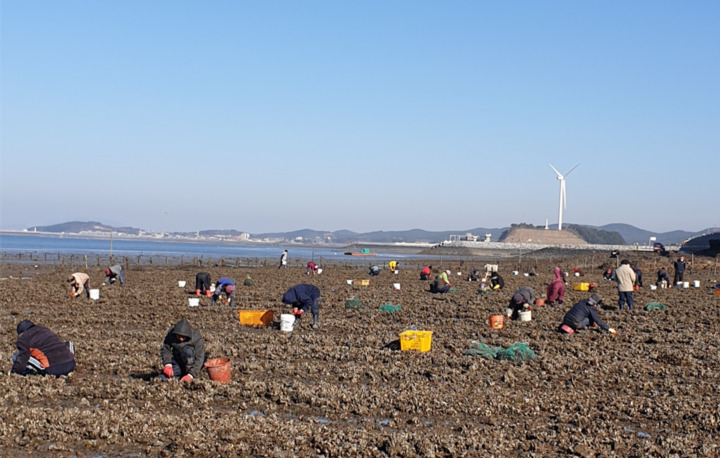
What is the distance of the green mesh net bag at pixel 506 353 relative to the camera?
41.1ft

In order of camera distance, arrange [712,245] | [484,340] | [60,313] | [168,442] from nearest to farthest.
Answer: [168,442], [484,340], [60,313], [712,245]

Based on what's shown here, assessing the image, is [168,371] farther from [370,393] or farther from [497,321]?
[497,321]

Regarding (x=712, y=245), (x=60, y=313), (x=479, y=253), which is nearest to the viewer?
(x=60, y=313)

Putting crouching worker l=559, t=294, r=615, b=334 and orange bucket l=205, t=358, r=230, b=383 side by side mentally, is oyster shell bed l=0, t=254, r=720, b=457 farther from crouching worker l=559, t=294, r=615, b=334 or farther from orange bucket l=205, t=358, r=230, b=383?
crouching worker l=559, t=294, r=615, b=334

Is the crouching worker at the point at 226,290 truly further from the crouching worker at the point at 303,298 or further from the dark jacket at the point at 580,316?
the dark jacket at the point at 580,316

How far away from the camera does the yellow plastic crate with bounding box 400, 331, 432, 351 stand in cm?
1344

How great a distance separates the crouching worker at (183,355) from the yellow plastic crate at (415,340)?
4409 millimetres

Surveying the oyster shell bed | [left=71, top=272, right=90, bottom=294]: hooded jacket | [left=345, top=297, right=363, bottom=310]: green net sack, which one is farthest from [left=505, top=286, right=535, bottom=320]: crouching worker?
[left=71, top=272, right=90, bottom=294]: hooded jacket

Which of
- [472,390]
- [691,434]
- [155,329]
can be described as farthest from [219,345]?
[691,434]

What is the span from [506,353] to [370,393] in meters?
3.72

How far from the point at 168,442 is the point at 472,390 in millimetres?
4561

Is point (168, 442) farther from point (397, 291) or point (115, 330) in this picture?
point (397, 291)

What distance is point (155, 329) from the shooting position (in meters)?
16.4

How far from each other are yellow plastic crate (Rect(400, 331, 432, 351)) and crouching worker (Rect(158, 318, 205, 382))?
14.5ft
